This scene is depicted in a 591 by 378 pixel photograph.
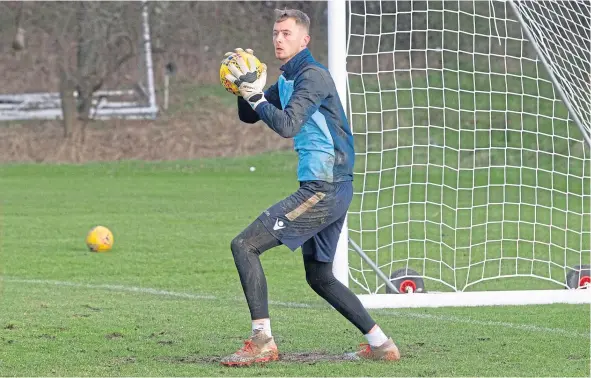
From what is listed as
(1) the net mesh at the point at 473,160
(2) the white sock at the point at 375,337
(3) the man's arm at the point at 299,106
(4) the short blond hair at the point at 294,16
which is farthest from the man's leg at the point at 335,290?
(1) the net mesh at the point at 473,160

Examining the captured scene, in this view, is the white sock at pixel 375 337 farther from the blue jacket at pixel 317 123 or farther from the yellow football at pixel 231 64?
the yellow football at pixel 231 64

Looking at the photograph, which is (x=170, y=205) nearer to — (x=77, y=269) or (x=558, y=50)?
(x=77, y=269)

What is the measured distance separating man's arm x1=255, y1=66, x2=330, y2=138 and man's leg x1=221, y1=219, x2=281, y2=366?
1.98 ft

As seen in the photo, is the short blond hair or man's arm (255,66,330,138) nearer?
man's arm (255,66,330,138)

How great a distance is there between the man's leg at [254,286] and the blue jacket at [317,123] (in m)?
0.42

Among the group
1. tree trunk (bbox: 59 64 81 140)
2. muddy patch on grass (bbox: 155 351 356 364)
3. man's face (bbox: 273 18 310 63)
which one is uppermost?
man's face (bbox: 273 18 310 63)

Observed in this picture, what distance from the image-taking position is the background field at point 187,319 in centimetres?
607

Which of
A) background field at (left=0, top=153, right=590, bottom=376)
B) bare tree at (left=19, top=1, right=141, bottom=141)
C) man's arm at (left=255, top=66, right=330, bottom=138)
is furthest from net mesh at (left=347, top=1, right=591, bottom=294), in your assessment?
bare tree at (left=19, top=1, right=141, bottom=141)

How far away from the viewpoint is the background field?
19.9 feet

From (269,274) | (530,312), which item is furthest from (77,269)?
(530,312)

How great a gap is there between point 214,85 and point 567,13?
66.0 feet

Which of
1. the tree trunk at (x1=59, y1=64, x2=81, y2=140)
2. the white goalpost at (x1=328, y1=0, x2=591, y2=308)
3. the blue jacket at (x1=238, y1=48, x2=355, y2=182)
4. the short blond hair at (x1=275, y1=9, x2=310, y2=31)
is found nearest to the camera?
the blue jacket at (x1=238, y1=48, x2=355, y2=182)

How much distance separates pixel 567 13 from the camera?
32.8 feet

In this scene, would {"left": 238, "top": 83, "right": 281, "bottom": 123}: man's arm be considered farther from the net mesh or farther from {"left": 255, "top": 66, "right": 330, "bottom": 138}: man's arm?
the net mesh
